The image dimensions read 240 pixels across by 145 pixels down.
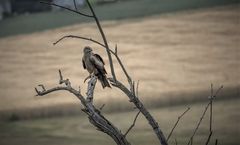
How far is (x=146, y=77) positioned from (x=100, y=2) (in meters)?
0.99

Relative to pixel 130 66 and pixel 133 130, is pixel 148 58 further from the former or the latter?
pixel 133 130

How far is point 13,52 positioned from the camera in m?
4.17

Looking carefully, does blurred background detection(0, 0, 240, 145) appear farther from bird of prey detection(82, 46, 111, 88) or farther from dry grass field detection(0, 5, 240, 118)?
bird of prey detection(82, 46, 111, 88)

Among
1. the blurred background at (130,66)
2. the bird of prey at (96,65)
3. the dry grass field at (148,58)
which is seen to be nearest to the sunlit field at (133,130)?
the blurred background at (130,66)

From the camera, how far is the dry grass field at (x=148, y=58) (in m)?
3.78

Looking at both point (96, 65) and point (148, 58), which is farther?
point (148, 58)

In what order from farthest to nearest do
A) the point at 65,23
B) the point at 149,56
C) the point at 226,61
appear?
the point at 65,23, the point at 149,56, the point at 226,61

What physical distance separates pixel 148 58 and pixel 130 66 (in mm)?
190

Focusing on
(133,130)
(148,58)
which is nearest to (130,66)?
(148,58)

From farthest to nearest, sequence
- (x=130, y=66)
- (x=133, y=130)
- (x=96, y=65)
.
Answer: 1. (x=130, y=66)
2. (x=133, y=130)
3. (x=96, y=65)

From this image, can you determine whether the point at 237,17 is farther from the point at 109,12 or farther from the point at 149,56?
the point at 109,12

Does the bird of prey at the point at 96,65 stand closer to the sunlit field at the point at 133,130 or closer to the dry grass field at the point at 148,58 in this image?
the sunlit field at the point at 133,130

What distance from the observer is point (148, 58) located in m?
4.08

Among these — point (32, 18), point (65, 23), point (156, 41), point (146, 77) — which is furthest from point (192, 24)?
point (32, 18)
